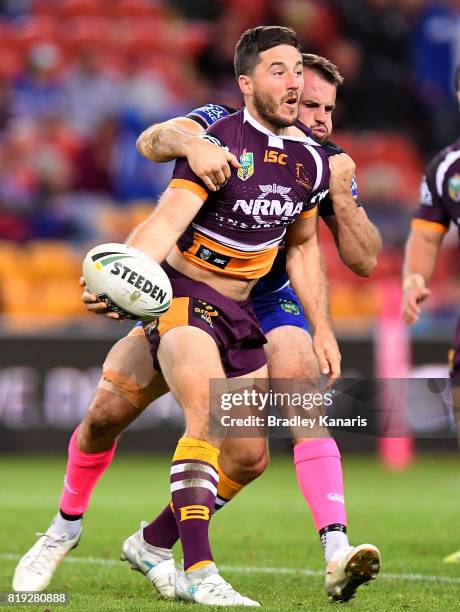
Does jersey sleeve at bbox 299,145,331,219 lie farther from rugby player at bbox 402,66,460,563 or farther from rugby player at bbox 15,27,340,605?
rugby player at bbox 402,66,460,563

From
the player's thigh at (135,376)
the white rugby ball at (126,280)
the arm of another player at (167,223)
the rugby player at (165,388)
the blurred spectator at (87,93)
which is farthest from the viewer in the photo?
the blurred spectator at (87,93)

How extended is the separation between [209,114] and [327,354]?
1.18 m

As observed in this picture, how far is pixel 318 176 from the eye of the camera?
560 centimetres

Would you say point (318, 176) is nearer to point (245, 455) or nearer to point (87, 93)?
point (245, 455)

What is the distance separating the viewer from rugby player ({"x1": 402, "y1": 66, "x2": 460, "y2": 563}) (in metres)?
6.79

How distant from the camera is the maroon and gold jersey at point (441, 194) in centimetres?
681

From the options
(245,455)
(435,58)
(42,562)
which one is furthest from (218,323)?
(435,58)

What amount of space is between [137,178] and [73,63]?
5.78ft

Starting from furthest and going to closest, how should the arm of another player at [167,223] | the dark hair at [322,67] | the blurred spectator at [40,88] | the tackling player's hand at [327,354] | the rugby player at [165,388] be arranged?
the blurred spectator at [40,88] < the dark hair at [322,67] < the tackling player's hand at [327,354] < the rugby player at [165,388] < the arm of another player at [167,223]

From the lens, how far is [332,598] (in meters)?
5.34

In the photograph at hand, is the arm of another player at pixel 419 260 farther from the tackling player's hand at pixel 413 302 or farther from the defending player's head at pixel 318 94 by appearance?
the defending player's head at pixel 318 94

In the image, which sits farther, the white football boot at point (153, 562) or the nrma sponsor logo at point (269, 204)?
the white football boot at point (153, 562)

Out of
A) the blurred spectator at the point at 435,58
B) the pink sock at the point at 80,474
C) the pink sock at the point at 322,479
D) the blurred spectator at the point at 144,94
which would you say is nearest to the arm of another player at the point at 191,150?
the pink sock at the point at 322,479

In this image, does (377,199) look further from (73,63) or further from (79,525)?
(79,525)
